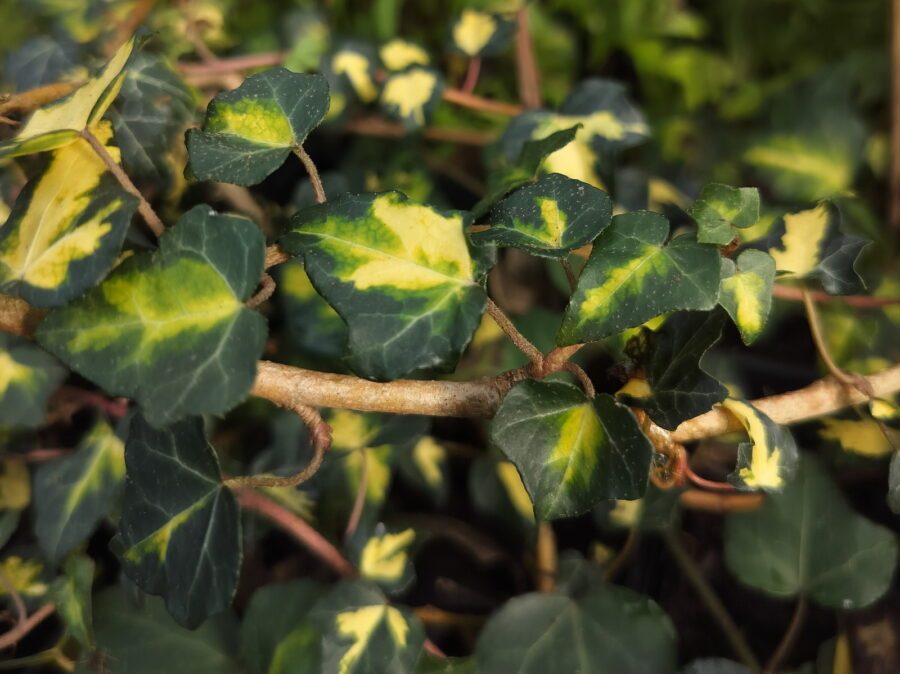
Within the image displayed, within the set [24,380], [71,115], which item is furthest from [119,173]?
[24,380]

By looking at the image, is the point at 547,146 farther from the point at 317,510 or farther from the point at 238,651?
the point at 238,651

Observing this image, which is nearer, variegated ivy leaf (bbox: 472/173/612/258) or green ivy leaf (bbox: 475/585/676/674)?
variegated ivy leaf (bbox: 472/173/612/258)

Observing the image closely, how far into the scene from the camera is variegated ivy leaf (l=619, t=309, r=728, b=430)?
1.55ft

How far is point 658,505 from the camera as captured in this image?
63 centimetres

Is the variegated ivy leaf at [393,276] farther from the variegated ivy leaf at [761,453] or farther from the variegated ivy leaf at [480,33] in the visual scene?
the variegated ivy leaf at [480,33]

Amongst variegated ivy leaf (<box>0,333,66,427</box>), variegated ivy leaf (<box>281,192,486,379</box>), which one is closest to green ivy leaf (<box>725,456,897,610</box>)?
variegated ivy leaf (<box>281,192,486,379</box>)

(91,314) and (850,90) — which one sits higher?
(91,314)

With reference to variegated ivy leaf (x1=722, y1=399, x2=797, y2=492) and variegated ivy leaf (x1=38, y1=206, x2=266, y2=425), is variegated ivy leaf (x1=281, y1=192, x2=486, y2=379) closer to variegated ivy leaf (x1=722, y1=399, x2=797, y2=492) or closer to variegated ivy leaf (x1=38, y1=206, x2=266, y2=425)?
variegated ivy leaf (x1=38, y1=206, x2=266, y2=425)

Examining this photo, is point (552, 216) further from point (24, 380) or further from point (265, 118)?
point (24, 380)

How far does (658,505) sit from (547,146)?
0.33 m

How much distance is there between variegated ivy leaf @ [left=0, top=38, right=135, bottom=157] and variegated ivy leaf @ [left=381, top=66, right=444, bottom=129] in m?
0.37

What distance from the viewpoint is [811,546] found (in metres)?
0.64

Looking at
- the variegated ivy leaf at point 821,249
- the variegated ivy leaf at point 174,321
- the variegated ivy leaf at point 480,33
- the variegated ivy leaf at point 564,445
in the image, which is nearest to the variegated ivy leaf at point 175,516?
the variegated ivy leaf at point 174,321

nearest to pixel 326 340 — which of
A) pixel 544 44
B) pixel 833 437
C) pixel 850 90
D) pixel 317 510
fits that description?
pixel 317 510
